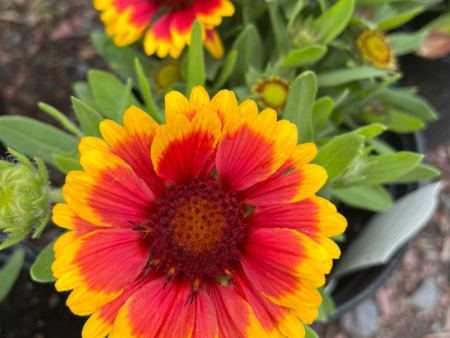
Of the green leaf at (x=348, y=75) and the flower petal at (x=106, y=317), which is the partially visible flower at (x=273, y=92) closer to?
the green leaf at (x=348, y=75)

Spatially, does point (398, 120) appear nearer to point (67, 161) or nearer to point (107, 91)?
point (107, 91)

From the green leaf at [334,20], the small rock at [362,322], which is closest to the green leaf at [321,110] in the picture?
the green leaf at [334,20]

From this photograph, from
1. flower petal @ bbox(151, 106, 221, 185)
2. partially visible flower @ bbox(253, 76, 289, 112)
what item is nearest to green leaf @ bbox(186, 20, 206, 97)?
partially visible flower @ bbox(253, 76, 289, 112)

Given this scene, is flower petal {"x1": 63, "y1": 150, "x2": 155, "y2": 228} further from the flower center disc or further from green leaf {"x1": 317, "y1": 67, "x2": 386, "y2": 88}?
green leaf {"x1": 317, "y1": 67, "x2": 386, "y2": 88}

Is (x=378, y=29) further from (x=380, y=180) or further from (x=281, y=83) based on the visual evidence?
(x=380, y=180)

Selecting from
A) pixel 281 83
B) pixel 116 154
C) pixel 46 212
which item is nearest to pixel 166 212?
pixel 116 154

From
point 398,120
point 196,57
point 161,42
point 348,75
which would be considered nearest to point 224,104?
point 196,57

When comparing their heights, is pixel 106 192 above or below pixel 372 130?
above
